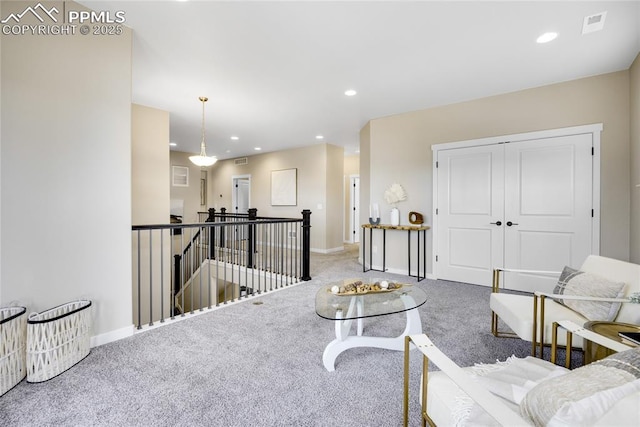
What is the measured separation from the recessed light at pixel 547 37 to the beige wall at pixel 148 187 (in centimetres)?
496

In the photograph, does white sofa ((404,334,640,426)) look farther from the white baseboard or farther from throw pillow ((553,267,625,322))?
the white baseboard

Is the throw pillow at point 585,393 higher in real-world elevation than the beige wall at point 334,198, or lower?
lower

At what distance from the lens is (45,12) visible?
81.2 inches

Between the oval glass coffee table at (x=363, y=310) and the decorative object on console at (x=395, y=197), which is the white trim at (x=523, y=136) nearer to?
the decorative object on console at (x=395, y=197)

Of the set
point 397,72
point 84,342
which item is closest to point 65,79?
point 84,342

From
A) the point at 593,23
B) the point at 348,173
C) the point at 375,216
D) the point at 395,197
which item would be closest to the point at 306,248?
the point at 375,216

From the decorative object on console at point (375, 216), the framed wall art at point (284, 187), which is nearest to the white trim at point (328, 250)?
the framed wall art at point (284, 187)

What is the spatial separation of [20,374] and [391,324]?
277 centimetres

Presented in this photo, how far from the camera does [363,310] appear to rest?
197cm

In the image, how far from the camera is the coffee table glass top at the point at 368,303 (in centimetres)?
192

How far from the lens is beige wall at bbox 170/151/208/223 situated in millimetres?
7984

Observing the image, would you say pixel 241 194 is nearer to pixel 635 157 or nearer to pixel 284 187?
pixel 284 187

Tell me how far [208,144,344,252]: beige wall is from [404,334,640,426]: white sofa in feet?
19.1

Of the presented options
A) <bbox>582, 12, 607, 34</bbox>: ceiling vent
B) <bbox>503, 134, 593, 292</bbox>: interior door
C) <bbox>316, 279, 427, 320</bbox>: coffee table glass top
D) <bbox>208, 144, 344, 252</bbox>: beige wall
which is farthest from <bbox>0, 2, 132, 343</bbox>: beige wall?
<bbox>208, 144, 344, 252</bbox>: beige wall
